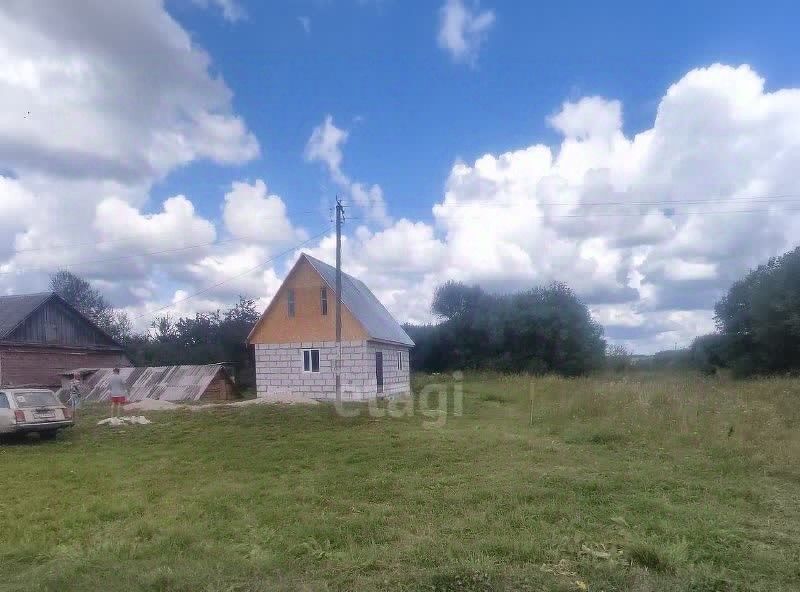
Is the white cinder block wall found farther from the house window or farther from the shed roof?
the shed roof

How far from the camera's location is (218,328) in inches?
1631

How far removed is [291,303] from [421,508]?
17251 millimetres

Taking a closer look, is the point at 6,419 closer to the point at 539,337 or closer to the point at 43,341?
the point at 43,341

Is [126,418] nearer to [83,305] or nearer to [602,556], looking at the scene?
[602,556]

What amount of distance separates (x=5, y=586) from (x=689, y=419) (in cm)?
1231

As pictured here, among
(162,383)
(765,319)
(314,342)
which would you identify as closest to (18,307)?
(162,383)

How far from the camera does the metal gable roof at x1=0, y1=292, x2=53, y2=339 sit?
1052 inches

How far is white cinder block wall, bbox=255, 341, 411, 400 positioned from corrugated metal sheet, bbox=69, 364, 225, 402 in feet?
8.35

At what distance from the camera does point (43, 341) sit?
1118 inches

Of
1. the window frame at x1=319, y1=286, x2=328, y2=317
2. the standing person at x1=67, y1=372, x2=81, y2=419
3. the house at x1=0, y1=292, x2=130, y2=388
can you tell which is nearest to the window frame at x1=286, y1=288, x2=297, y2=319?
the window frame at x1=319, y1=286, x2=328, y2=317

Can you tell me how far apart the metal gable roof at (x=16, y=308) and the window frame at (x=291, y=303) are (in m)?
13.6

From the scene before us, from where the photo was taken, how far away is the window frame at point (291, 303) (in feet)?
76.1

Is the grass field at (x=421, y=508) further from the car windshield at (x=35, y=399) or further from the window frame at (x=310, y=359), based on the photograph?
the window frame at (x=310, y=359)

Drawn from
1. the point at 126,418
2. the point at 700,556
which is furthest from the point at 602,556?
the point at 126,418
